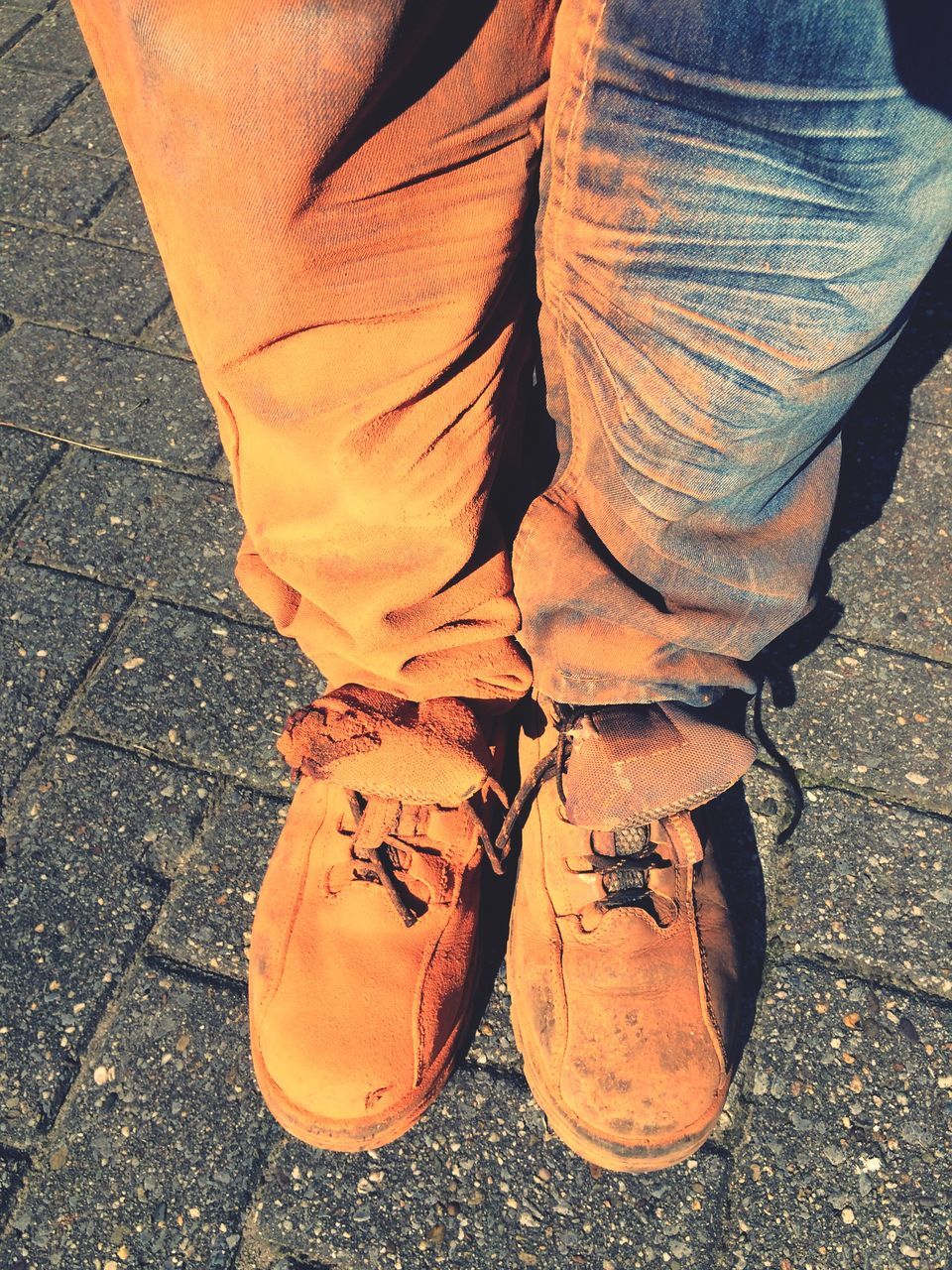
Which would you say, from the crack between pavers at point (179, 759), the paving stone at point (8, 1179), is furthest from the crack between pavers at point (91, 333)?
the paving stone at point (8, 1179)

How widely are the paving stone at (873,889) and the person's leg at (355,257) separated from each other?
0.72 m

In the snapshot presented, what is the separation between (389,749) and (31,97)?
8.49ft

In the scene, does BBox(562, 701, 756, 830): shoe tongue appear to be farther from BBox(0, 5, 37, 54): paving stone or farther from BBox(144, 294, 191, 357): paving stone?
BBox(0, 5, 37, 54): paving stone

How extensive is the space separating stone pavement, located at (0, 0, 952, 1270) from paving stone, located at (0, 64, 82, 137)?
3.17ft

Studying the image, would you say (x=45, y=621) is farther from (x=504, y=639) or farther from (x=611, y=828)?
(x=611, y=828)

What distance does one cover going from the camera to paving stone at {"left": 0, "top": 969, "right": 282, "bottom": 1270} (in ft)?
4.30

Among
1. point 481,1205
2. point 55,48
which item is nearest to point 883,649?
point 481,1205

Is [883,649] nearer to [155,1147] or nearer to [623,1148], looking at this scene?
[623,1148]

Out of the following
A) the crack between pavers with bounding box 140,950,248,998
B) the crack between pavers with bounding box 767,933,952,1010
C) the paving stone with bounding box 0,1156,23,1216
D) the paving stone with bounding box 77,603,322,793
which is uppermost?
the paving stone with bounding box 77,603,322,793

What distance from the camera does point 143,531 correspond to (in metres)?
2.03

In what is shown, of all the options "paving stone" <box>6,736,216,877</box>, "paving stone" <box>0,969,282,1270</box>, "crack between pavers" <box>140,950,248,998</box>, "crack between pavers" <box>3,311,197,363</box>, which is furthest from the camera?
"crack between pavers" <box>3,311,197,363</box>

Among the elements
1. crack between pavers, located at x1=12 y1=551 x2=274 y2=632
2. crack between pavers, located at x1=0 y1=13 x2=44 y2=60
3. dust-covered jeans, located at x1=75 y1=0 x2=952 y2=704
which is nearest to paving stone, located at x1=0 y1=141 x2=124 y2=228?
crack between pavers, located at x1=0 y1=13 x2=44 y2=60

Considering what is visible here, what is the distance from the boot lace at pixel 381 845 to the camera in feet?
4.63

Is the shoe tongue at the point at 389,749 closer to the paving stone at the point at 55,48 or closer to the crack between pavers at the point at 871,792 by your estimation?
the crack between pavers at the point at 871,792
